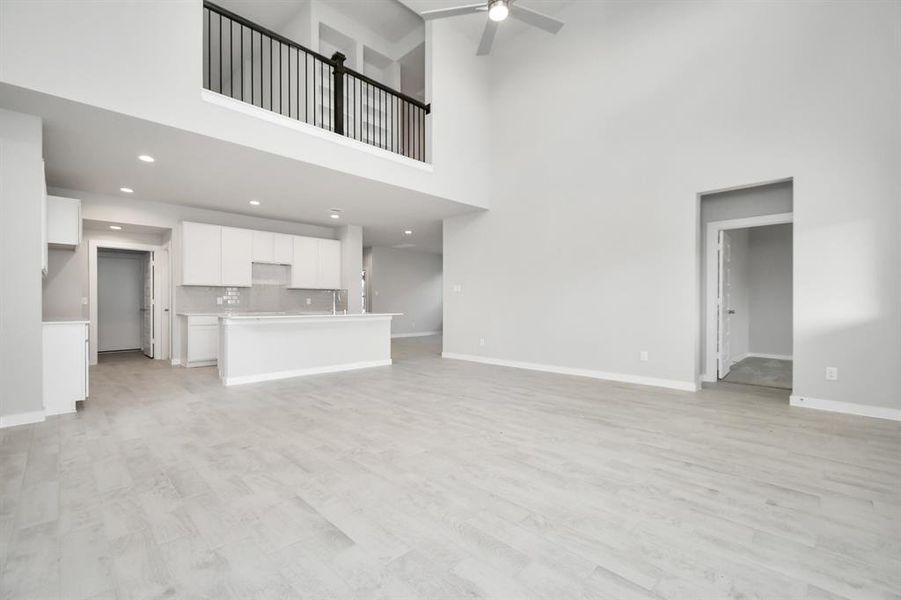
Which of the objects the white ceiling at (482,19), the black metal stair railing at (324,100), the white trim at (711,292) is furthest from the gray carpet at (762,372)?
the black metal stair railing at (324,100)

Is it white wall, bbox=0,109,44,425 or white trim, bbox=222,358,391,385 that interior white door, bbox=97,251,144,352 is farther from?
white wall, bbox=0,109,44,425

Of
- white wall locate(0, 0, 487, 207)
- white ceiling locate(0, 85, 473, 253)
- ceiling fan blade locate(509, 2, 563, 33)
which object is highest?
ceiling fan blade locate(509, 2, 563, 33)

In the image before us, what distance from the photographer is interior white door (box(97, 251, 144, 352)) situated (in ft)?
26.7

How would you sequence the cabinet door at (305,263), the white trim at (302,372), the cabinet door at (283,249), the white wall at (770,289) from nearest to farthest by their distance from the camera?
the white trim at (302,372), the cabinet door at (283,249), the white wall at (770,289), the cabinet door at (305,263)

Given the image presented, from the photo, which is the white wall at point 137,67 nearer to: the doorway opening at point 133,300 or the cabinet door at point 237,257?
the cabinet door at point 237,257

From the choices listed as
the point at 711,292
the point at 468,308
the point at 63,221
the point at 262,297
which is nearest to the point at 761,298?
the point at 711,292

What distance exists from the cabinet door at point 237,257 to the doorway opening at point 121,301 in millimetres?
2518

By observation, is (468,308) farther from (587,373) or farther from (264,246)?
(264,246)

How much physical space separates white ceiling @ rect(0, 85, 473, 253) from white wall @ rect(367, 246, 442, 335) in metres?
3.53

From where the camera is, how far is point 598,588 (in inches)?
56.3

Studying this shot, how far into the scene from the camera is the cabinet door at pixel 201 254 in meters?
6.24

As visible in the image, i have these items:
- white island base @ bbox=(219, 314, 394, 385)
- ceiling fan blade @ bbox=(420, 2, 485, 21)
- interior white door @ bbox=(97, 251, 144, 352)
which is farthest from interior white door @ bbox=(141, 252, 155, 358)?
ceiling fan blade @ bbox=(420, 2, 485, 21)

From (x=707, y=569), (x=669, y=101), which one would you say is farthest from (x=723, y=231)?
(x=707, y=569)

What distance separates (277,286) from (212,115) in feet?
13.6
